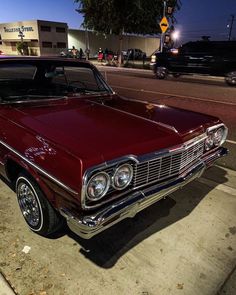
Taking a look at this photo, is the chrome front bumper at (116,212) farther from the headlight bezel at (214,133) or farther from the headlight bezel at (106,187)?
the headlight bezel at (214,133)

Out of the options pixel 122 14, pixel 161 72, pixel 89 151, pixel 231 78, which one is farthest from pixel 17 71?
pixel 122 14

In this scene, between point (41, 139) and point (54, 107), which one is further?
point (54, 107)

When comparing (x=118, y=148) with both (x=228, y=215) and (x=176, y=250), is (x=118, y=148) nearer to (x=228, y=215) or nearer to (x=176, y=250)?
(x=176, y=250)

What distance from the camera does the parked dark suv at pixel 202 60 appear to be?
48.3ft

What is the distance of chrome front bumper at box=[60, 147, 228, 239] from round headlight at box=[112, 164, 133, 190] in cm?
11

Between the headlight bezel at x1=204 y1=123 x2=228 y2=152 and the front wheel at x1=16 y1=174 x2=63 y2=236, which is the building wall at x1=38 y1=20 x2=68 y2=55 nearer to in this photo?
the headlight bezel at x1=204 y1=123 x2=228 y2=152

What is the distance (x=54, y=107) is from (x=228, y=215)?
2.31 meters

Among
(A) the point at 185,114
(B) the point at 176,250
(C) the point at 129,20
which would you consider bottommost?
(B) the point at 176,250

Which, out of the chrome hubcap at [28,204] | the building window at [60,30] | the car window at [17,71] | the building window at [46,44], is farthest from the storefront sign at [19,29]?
the chrome hubcap at [28,204]

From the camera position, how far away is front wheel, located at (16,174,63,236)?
2742 millimetres

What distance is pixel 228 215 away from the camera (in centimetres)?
345

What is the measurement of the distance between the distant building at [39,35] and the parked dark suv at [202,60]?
38.3 metres

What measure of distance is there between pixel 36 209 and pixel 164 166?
1.28 m

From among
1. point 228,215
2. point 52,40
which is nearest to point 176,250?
point 228,215
